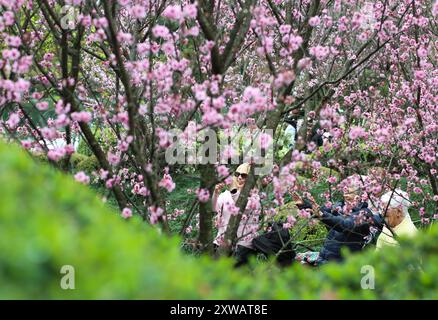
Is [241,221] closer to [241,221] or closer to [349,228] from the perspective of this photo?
[241,221]

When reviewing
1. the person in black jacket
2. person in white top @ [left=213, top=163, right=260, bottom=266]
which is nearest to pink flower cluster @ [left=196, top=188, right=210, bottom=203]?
person in white top @ [left=213, top=163, right=260, bottom=266]

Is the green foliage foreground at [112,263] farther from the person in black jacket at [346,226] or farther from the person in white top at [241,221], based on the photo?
the person in black jacket at [346,226]

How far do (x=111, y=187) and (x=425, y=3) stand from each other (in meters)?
4.65

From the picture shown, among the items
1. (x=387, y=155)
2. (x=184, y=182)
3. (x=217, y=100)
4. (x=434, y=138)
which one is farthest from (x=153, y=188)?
(x=184, y=182)

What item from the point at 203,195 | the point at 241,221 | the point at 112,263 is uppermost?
Result: the point at 241,221

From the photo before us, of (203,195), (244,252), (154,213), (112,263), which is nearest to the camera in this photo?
(112,263)

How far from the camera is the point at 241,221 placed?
21.5ft

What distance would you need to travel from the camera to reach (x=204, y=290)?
2.15 meters

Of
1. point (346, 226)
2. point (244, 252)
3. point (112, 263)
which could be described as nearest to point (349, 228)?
point (346, 226)

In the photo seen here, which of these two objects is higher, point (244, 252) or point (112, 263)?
point (244, 252)

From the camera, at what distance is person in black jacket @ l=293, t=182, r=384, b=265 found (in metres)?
6.39

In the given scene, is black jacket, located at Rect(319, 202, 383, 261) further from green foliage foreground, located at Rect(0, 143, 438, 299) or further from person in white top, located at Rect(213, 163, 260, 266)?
green foliage foreground, located at Rect(0, 143, 438, 299)

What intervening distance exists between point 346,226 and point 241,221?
3.49 ft

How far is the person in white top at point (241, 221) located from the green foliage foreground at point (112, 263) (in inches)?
85.5
